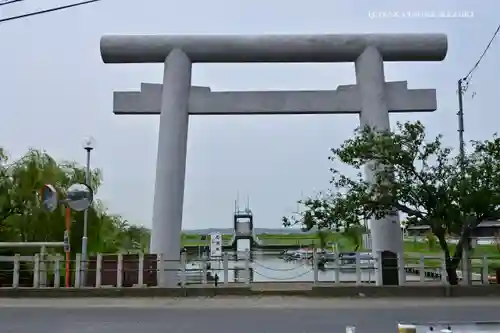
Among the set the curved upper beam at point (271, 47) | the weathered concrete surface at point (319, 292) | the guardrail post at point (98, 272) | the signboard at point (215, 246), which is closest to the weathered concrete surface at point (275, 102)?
the curved upper beam at point (271, 47)

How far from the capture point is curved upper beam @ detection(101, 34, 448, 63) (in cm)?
1902

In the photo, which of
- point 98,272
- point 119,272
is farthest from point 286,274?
point 98,272

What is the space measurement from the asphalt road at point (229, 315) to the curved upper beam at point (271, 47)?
7.92m

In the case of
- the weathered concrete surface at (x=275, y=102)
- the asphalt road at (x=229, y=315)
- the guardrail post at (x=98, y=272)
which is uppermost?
the weathered concrete surface at (x=275, y=102)

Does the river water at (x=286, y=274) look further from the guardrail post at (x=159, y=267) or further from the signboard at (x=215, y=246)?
the guardrail post at (x=159, y=267)

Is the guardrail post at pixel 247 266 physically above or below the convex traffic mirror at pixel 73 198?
below

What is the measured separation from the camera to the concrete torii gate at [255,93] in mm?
18875

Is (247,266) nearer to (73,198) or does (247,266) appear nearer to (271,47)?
(73,198)

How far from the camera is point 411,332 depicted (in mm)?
3475

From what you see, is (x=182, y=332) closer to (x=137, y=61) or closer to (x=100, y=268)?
Result: (x=100, y=268)

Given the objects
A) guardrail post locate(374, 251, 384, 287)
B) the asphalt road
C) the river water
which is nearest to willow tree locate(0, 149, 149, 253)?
the river water

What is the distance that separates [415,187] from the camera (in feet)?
55.1

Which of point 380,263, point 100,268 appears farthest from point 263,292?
point 100,268

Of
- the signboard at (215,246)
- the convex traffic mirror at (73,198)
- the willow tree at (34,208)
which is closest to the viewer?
the convex traffic mirror at (73,198)
